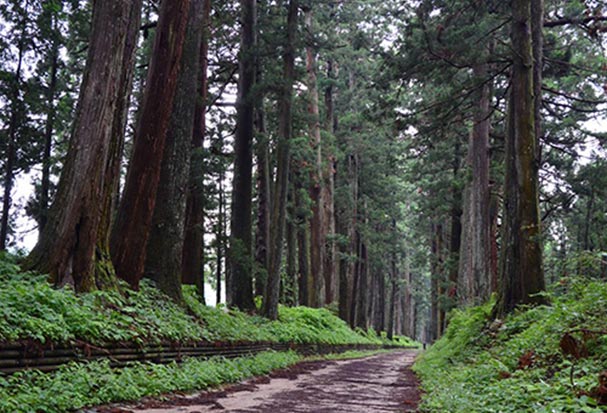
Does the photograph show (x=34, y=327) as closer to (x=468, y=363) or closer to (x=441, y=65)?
(x=468, y=363)

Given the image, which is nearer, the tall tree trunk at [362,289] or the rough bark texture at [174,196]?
the rough bark texture at [174,196]

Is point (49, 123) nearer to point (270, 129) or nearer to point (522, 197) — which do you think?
point (270, 129)

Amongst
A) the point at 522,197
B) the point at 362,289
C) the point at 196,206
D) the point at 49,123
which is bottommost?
the point at 362,289

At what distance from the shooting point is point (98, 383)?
6.17 metres

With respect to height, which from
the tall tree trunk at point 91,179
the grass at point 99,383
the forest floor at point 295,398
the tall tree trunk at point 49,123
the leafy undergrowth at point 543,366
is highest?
the tall tree trunk at point 49,123

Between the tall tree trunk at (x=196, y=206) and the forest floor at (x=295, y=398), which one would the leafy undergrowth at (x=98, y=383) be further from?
the tall tree trunk at (x=196, y=206)

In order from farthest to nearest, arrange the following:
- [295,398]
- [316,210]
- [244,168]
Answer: [316,210], [244,168], [295,398]

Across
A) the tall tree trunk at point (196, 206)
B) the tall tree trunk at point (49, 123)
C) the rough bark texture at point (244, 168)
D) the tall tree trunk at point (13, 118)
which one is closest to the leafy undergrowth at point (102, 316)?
the tall tree trunk at point (196, 206)

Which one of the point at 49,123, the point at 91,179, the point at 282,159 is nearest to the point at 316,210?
the point at 282,159

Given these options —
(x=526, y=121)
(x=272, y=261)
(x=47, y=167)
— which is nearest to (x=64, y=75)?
(x=47, y=167)

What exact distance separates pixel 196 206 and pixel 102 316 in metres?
8.45

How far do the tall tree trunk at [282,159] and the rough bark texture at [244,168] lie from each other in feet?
2.16

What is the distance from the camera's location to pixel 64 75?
65.5 feet

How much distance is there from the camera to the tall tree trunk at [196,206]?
49.3ft
